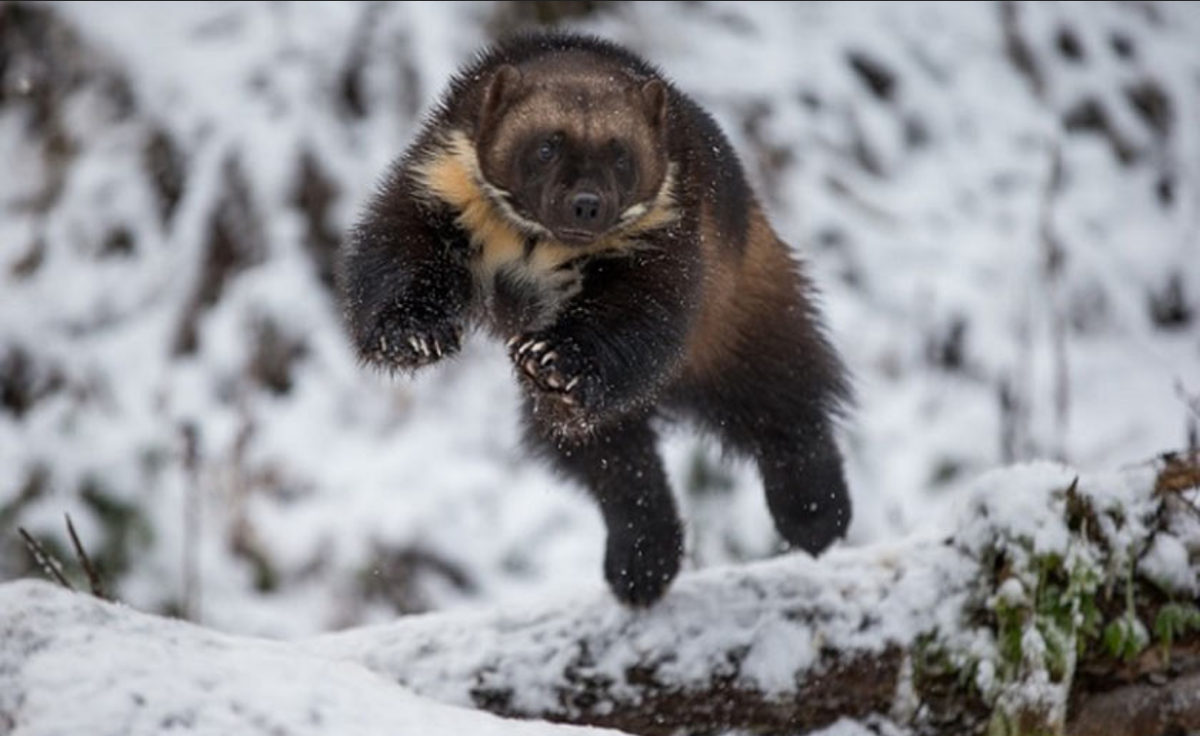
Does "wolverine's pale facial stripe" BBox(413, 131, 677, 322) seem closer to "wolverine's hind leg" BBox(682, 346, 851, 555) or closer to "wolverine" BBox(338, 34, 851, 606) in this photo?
"wolverine" BBox(338, 34, 851, 606)

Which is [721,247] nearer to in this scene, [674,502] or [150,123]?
[674,502]

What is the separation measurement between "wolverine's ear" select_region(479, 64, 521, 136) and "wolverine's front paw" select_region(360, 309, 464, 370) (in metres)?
0.50

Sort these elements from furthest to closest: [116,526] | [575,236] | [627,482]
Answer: [116,526] < [627,482] < [575,236]

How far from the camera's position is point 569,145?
4.02 meters

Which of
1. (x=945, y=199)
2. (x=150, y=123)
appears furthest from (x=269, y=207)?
(x=945, y=199)

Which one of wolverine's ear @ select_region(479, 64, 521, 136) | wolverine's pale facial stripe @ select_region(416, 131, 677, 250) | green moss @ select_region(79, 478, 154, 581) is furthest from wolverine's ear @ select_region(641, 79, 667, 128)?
green moss @ select_region(79, 478, 154, 581)

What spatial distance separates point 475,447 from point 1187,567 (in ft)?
15.1

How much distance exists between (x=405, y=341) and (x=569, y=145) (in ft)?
1.85

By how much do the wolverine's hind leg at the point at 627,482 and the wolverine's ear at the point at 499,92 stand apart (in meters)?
0.80

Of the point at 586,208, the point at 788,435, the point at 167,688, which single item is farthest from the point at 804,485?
the point at 167,688

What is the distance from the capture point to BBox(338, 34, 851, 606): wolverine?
12.8 feet

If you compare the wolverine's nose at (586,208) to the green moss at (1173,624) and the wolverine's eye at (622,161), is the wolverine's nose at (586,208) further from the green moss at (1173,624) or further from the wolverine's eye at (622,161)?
the green moss at (1173,624)

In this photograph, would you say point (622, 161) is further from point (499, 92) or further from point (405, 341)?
point (405, 341)

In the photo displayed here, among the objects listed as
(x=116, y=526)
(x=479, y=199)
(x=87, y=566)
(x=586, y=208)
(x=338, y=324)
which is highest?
(x=338, y=324)
